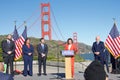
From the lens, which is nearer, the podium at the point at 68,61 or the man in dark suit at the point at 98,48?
the podium at the point at 68,61

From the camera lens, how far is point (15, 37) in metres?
17.7

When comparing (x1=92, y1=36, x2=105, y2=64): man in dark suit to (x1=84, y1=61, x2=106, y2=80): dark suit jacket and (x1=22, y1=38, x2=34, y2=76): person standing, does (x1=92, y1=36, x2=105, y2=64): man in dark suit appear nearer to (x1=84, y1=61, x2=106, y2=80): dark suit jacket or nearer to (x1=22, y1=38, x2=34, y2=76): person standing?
(x1=22, y1=38, x2=34, y2=76): person standing

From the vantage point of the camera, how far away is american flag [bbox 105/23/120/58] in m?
15.7

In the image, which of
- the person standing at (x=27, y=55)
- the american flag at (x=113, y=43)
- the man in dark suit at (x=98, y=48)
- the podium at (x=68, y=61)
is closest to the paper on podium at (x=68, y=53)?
the podium at (x=68, y=61)

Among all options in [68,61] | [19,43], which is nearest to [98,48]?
[68,61]

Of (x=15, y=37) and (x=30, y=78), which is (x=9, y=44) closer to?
(x=30, y=78)

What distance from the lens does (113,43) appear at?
52.0 feet

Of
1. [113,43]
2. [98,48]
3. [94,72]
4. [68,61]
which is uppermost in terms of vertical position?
[113,43]

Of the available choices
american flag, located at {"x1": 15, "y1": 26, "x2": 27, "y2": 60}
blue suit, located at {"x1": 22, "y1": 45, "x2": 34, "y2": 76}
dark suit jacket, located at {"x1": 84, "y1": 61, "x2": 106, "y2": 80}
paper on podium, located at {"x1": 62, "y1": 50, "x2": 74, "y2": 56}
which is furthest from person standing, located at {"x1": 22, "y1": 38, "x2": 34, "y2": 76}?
dark suit jacket, located at {"x1": 84, "y1": 61, "x2": 106, "y2": 80}

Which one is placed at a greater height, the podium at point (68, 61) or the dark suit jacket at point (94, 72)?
the podium at point (68, 61)

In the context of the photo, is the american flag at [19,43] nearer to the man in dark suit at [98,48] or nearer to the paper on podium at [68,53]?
the man in dark suit at [98,48]

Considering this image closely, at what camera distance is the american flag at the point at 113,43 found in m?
15.7

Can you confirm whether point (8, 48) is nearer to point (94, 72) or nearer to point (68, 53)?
point (68, 53)

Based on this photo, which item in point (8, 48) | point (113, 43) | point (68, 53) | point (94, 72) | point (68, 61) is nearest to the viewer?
point (94, 72)
